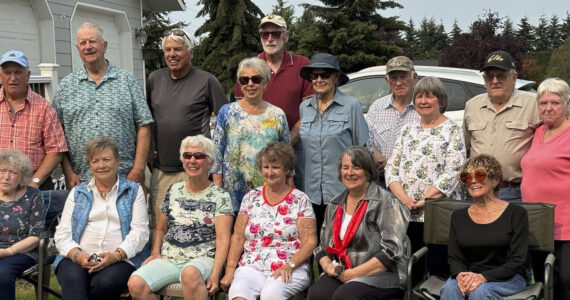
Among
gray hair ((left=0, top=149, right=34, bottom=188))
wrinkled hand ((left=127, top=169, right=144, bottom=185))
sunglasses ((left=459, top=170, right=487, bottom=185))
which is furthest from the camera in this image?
wrinkled hand ((left=127, top=169, right=144, bottom=185))

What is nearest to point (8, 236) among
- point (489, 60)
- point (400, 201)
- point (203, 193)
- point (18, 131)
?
point (18, 131)

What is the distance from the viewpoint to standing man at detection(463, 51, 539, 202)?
14.0 ft

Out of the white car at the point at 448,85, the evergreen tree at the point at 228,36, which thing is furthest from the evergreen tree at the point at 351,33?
the white car at the point at 448,85

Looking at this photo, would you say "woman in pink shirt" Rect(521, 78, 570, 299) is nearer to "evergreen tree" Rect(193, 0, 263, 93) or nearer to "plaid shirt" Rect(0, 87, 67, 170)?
"plaid shirt" Rect(0, 87, 67, 170)

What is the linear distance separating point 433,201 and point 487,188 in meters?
0.44

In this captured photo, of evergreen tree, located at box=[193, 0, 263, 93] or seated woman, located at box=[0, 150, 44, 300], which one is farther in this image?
evergreen tree, located at box=[193, 0, 263, 93]

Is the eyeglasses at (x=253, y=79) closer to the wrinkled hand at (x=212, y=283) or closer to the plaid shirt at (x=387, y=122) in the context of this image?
the plaid shirt at (x=387, y=122)

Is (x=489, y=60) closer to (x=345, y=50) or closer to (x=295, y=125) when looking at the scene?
(x=295, y=125)

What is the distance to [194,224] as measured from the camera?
4227mm

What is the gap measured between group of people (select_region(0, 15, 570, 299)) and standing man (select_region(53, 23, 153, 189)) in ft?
0.04

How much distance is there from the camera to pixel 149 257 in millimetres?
4246

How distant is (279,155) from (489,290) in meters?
1.56

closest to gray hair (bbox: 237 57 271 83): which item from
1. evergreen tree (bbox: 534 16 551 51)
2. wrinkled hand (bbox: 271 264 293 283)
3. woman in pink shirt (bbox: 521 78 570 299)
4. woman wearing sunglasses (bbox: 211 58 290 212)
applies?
woman wearing sunglasses (bbox: 211 58 290 212)

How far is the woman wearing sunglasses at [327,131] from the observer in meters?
4.46
